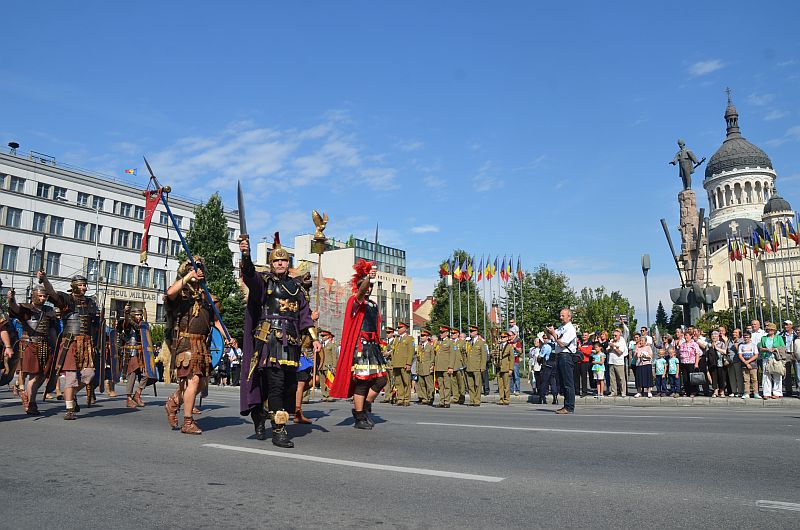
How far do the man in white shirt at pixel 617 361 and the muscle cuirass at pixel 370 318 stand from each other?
10981 millimetres

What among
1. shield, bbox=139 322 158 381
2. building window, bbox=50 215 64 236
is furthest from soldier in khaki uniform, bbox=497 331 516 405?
building window, bbox=50 215 64 236

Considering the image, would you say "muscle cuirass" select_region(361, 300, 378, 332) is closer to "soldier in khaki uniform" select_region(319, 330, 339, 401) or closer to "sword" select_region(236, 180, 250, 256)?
"sword" select_region(236, 180, 250, 256)

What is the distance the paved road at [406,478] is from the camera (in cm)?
Result: 410

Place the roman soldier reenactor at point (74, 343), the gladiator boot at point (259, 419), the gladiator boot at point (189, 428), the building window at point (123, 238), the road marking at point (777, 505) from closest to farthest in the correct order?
the road marking at point (777, 505)
the gladiator boot at point (259, 419)
the gladiator boot at point (189, 428)
the roman soldier reenactor at point (74, 343)
the building window at point (123, 238)

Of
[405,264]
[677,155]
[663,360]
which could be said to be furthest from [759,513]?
[405,264]

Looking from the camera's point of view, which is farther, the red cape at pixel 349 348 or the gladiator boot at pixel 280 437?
the red cape at pixel 349 348

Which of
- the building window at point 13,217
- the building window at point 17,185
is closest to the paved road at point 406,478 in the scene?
the building window at point 13,217

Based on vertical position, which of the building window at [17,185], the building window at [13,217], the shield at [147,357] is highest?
the building window at [17,185]

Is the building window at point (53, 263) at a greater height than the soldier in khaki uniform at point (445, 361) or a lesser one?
greater

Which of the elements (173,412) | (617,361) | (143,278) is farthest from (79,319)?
(143,278)

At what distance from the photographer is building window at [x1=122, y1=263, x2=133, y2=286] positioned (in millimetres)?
62062

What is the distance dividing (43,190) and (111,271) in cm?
949

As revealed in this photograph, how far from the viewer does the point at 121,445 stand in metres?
7.25

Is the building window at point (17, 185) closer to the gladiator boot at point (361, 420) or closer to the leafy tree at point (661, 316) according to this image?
the gladiator boot at point (361, 420)
